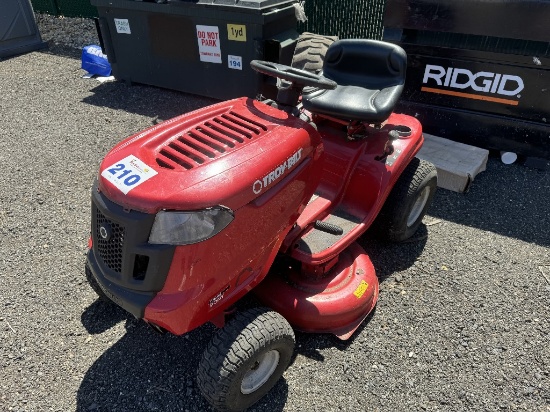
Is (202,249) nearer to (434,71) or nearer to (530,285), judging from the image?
(530,285)

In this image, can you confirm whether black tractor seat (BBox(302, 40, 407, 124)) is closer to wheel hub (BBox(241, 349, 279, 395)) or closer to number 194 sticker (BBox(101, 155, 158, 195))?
number 194 sticker (BBox(101, 155, 158, 195))

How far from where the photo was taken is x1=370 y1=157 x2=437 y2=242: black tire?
2953 millimetres

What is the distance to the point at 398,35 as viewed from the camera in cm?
414

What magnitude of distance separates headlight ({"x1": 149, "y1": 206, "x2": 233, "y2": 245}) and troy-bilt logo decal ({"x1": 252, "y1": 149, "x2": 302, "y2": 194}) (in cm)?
19

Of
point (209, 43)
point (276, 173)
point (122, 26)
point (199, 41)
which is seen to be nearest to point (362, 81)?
point (276, 173)

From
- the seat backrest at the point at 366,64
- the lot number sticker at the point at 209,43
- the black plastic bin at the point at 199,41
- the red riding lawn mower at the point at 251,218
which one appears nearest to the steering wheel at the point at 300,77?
the red riding lawn mower at the point at 251,218

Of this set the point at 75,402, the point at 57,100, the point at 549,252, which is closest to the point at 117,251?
the point at 75,402

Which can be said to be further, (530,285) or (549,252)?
(549,252)

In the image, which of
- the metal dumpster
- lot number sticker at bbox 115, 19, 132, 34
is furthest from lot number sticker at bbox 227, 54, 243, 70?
the metal dumpster

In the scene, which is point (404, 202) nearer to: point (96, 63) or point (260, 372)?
point (260, 372)

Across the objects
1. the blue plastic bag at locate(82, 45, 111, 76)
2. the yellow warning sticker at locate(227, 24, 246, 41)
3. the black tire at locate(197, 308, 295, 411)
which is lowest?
the blue plastic bag at locate(82, 45, 111, 76)

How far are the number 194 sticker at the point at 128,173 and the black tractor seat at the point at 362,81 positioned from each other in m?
1.12

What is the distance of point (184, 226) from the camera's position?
5.79 ft

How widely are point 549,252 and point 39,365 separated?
320 cm
